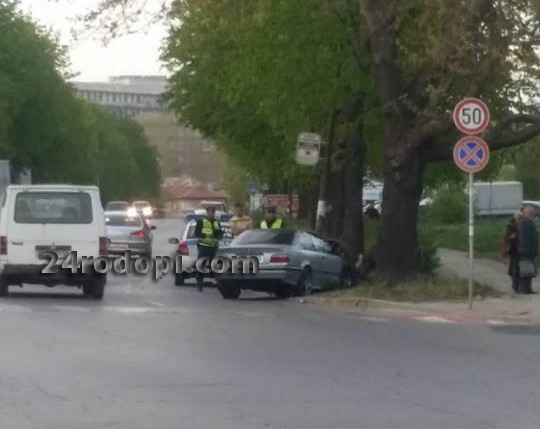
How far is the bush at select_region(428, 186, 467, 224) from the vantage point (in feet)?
241

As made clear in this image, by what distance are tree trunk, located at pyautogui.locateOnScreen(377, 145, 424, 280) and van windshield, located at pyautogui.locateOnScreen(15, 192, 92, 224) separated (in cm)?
547

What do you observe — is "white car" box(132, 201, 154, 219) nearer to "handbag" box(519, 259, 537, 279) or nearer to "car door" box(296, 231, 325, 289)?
"car door" box(296, 231, 325, 289)

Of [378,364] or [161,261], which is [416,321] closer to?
[378,364]

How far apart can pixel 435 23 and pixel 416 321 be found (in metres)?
5.84

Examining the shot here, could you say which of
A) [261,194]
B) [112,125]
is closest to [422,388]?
[261,194]

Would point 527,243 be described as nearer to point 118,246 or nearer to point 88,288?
point 88,288

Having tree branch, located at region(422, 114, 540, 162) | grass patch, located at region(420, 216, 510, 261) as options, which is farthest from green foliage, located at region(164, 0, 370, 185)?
grass patch, located at region(420, 216, 510, 261)

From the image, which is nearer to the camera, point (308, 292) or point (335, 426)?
point (335, 426)

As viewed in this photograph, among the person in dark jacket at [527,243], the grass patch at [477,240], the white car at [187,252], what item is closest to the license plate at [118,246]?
the grass patch at [477,240]

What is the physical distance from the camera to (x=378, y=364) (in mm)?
16312

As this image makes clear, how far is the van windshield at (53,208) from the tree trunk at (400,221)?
215 inches

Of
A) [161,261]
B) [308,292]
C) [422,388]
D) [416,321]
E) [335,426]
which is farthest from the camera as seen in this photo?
[161,261]

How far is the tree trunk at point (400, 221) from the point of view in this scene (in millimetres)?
27375

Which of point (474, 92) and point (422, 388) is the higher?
point (474, 92)
